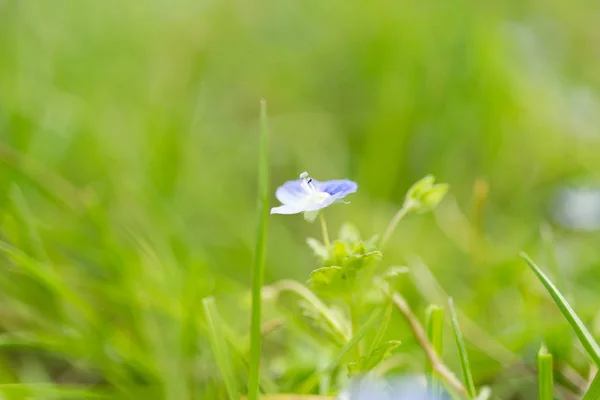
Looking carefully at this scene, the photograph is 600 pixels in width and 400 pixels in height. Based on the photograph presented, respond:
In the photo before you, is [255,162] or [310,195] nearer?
[310,195]

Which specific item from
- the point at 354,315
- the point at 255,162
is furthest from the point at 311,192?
the point at 255,162

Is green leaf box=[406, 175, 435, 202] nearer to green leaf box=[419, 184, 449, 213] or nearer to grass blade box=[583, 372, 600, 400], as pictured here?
green leaf box=[419, 184, 449, 213]

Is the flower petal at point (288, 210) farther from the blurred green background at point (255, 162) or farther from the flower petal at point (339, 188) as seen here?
the blurred green background at point (255, 162)

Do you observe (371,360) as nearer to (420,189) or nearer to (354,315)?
(354,315)

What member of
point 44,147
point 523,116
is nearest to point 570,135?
point 523,116

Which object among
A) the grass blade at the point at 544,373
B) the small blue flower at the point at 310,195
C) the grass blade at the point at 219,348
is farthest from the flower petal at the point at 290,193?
the grass blade at the point at 544,373

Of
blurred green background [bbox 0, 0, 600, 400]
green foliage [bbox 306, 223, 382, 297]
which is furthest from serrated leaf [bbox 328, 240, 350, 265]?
blurred green background [bbox 0, 0, 600, 400]
